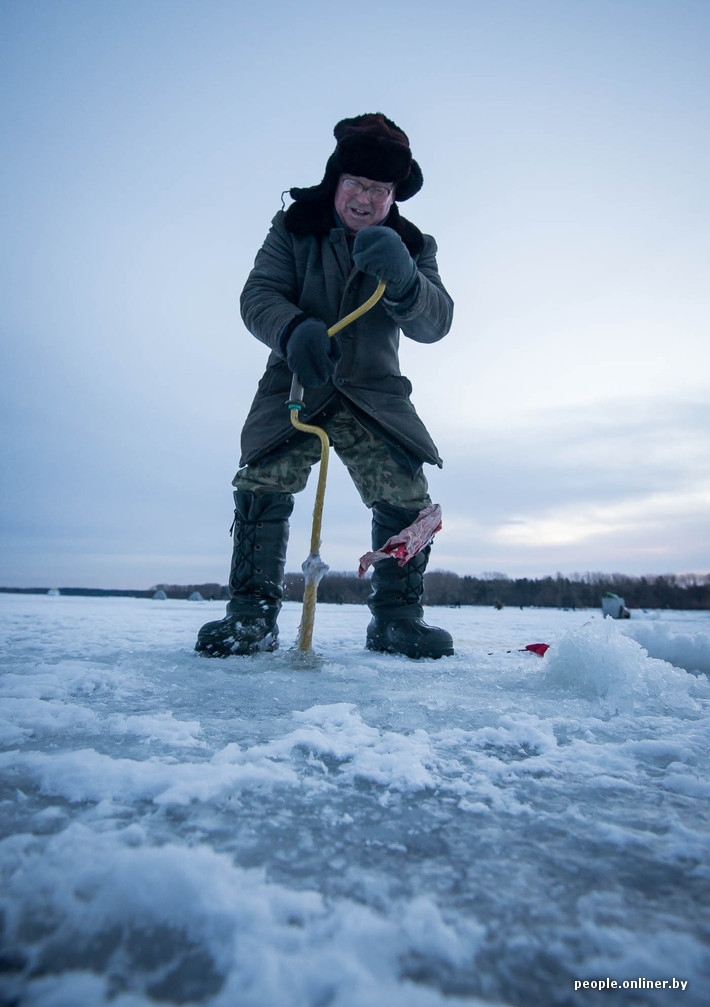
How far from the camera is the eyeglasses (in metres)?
2.14

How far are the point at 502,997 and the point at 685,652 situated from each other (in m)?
2.20

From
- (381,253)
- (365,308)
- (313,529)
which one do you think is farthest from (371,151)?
(313,529)

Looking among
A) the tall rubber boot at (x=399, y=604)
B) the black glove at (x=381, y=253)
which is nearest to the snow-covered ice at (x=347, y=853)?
the tall rubber boot at (x=399, y=604)

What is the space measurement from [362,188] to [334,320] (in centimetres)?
54

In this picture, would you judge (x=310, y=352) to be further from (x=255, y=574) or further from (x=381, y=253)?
(x=255, y=574)

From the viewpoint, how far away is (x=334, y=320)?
2271 millimetres

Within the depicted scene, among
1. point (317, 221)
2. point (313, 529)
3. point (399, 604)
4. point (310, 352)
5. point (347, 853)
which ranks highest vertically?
point (317, 221)

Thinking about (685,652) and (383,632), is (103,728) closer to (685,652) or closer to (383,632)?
(383,632)

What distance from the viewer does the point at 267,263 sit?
2.31 metres

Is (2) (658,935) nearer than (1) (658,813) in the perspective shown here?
Yes

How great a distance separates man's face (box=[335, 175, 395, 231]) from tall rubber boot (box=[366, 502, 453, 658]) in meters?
1.24

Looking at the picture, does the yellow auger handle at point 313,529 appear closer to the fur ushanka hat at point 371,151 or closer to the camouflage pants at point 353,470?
the camouflage pants at point 353,470

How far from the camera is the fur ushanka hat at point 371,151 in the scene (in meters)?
2.05

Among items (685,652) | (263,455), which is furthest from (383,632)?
(685,652)
